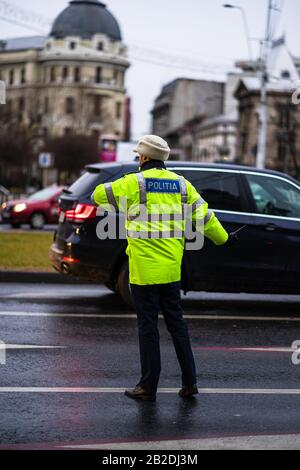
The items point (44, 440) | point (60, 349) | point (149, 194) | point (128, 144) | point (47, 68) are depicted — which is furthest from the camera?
point (47, 68)

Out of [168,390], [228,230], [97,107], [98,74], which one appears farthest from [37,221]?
[98,74]

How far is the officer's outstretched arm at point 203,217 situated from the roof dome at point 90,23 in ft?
193

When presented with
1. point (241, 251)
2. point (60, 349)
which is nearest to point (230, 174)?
point (241, 251)

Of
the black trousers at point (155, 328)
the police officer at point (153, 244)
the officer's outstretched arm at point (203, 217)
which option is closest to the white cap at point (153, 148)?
the police officer at point (153, 244)

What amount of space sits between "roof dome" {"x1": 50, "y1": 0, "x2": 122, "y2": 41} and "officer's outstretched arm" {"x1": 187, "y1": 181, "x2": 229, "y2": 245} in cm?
5895

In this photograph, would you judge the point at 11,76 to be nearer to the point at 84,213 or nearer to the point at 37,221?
the point at 37,221

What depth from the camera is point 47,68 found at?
135500mm

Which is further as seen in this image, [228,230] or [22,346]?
[228,230]

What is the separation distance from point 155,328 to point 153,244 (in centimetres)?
59

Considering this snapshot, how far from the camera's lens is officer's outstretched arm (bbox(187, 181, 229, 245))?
23.1 feet

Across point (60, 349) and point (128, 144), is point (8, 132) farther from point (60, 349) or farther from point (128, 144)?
point (60, 349)

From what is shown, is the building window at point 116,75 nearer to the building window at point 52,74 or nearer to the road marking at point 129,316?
the building window at point 52,74

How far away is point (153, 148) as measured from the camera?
6.88 metres

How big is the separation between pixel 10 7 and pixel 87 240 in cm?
2242
